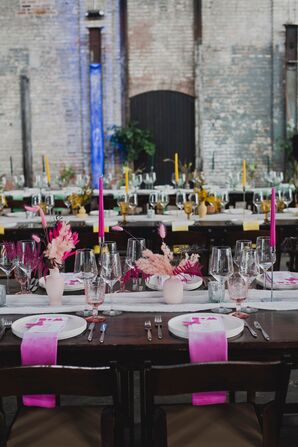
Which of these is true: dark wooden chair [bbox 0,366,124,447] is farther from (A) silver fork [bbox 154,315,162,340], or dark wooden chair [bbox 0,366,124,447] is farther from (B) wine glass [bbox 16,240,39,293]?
(B) wine glass [bbox 16,240,39,293]

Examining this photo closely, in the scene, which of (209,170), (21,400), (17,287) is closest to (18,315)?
(21,400)

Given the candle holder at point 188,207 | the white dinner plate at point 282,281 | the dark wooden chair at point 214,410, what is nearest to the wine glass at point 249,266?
the white dinner plate at point 282,281

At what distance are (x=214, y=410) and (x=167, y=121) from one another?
398 inches

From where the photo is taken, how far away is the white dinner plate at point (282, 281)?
11.5 feet

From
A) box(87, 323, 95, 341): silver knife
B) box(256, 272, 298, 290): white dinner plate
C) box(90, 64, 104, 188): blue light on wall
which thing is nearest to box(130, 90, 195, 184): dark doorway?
box(90, 64, 104, 188): blue light on wall

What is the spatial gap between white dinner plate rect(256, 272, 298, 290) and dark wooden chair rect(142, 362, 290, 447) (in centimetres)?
87

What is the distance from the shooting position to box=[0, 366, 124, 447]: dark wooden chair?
2.20 m

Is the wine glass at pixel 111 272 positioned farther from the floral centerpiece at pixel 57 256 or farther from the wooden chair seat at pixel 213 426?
the wooden chair seat at pixel 213 426

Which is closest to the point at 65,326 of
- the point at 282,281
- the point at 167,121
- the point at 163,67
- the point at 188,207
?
the point at 282,281

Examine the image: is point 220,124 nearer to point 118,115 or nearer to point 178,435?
point 118,115

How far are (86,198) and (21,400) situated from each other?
3.92 m

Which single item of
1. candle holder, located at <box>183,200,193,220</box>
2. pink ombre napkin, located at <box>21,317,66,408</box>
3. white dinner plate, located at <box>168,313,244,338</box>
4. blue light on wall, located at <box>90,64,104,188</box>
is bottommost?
pink ombre napkin, located at <box>21,317,66,408</box>

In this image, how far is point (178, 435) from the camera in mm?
2557

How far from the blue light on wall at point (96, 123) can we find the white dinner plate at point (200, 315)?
9376 millimetres
